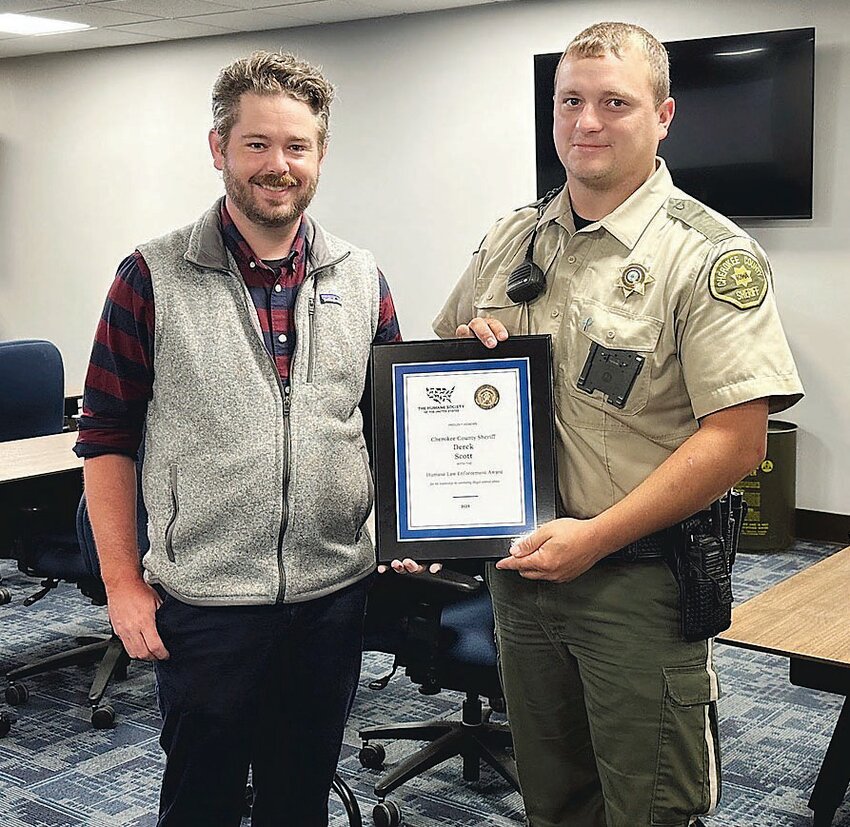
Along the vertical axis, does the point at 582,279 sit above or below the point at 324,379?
above

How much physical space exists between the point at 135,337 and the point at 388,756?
1823mm

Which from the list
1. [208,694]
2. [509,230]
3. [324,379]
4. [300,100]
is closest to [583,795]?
[208,694]

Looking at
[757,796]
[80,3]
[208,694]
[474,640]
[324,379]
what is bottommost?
[757,796]

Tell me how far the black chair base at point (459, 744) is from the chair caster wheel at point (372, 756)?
0.01 metres

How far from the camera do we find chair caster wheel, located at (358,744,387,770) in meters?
3.15

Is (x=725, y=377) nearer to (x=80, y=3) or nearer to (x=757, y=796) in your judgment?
(x=757, y=796)

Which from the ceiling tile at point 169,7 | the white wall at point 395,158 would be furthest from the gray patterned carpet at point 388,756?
the ceiling tile at point 169,7

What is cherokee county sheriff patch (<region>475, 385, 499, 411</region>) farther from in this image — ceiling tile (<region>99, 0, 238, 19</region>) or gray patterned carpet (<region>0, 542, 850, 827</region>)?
ceiling tile (<region>99, 0, 238, 19</region>)

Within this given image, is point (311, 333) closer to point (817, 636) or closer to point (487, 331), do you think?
point (487, 331)

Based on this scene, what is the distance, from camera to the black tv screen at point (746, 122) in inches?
203

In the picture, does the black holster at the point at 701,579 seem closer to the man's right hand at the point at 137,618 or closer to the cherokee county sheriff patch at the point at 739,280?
the cherokee county sheriff patch at the point at 739,280

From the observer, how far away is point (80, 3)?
596 centimetres

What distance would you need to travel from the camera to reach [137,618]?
186cm

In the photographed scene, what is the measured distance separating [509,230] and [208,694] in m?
0.88
